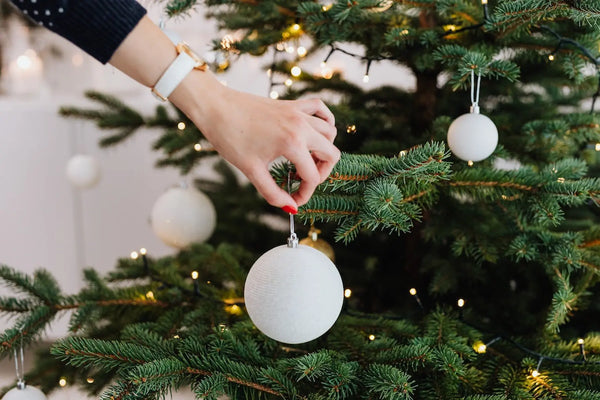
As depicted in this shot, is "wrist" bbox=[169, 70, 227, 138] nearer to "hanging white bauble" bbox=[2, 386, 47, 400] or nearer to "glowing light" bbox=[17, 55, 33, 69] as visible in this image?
"hanging white bauble" bbox=[2, 386, 47, 400]

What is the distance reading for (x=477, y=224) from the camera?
2.58ft

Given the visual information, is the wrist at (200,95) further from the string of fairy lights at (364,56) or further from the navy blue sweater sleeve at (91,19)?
the string of fairy lights at (364,56)

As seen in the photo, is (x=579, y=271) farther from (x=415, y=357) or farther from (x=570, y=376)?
(x=415, y=357)

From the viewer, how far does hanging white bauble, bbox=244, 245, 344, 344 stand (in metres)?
0.50

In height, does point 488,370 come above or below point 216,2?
below

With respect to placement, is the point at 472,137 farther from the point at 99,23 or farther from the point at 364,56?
the point at 99,23

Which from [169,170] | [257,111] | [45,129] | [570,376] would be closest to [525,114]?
[570,376]

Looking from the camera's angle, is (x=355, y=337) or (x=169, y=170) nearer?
(x=355, y=337)

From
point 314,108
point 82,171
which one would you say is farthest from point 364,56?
point 82,171

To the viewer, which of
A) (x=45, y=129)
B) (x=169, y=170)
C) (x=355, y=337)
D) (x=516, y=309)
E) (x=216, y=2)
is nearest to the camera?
(x=355, y=337)

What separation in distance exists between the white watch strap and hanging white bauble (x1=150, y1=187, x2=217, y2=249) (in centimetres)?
57

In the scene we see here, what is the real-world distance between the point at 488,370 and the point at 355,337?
0.17 metres

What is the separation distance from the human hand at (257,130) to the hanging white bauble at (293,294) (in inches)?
3.0

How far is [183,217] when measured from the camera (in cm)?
101
